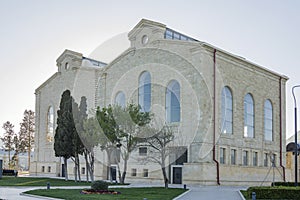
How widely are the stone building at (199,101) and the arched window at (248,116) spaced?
0.34 feet

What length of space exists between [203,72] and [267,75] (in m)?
11.9

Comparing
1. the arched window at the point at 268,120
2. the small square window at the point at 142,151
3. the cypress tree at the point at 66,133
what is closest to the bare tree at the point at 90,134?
the cypress tree at the point at 66,133

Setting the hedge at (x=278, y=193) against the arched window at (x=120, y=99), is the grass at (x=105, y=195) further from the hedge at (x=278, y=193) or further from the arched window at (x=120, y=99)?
the arched window at (x=120, y=99)

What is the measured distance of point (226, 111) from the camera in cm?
4162

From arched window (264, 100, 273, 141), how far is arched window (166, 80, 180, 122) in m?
11.8

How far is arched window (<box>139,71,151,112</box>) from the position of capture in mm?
44094

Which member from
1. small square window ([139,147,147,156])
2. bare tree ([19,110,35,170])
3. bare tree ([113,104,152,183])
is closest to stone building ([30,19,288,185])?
small square window ([139,147,147,156])

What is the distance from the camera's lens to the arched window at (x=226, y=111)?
41.0 metres

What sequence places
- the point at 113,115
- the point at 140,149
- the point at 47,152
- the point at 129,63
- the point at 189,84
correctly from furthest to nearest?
the point at 47,152 < the point at 129,63 < the point at 140,149 < the point at 189,84 < the point at 113,115

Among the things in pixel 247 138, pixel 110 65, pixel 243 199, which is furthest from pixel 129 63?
pixel 243 199

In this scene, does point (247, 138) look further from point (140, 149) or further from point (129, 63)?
point (129, 63)

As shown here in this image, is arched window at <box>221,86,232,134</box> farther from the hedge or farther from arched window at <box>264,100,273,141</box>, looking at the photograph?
the hedge

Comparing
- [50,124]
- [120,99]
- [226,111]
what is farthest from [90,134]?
[50,124]

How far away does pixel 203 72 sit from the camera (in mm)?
39219
